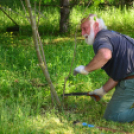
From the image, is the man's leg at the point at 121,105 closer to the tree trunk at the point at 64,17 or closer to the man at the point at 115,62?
the man at the point at 115,62

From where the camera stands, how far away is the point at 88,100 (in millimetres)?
3643

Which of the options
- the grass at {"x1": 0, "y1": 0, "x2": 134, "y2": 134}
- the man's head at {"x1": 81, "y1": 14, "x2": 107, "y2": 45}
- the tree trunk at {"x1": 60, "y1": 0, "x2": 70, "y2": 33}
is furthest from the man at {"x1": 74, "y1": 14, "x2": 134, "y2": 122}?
the tree trunk at {"x1": 60, "y1": 0, "x2": 70, "y2": 33}

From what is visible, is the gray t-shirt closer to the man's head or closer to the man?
the man

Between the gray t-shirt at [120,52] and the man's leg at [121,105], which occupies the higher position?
the gray t-shirt at [120,52]

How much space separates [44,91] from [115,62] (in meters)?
1.29

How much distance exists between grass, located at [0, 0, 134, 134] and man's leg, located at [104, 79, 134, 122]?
3.3 inches

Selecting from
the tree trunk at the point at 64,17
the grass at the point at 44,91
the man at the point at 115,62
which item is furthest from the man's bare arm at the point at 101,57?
the tree trunk at the point at 64,17

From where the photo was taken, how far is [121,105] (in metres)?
3.07

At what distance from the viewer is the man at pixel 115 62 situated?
2.74 m

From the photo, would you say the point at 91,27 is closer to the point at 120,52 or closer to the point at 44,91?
the point at 120,52

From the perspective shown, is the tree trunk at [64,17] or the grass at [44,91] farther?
the tree trunk at [64,17]

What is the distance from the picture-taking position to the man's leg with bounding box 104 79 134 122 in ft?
9.86

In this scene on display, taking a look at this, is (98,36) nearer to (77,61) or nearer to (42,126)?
(42,126)

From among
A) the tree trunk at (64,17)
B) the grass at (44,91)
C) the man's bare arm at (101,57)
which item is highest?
the tree trunk at (64,17)
